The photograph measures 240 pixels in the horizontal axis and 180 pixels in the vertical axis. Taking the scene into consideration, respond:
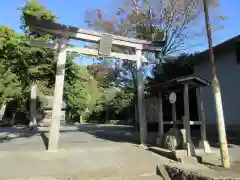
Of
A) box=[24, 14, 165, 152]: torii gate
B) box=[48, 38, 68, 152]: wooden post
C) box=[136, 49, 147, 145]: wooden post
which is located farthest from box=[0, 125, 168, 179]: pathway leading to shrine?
box=[136, 49, 147, 145]: wooden post

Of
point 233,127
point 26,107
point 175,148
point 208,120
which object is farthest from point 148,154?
point 26,107

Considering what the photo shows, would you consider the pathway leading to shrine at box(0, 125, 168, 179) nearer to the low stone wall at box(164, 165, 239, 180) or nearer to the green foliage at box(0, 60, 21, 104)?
the low stone wall at box(164, 165, 239, 180)

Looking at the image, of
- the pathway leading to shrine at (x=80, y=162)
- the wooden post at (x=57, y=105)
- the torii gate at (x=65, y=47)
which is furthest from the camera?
the torii gate at (x=65, y=47)

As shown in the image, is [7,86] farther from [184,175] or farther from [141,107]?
[184,175]

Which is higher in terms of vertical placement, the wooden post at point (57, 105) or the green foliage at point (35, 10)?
the green foliage at point (35, 10)

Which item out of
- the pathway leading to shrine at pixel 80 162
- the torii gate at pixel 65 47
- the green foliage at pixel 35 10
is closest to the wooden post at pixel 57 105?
the torii gate at pixel 65 47

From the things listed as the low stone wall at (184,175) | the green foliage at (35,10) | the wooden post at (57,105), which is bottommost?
the low stone wall at (184,175)

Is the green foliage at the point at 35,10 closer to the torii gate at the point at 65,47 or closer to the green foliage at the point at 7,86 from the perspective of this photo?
the green foliage at the point at 7,86

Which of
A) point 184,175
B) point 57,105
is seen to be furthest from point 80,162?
point 184,175

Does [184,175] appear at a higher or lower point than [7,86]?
lower

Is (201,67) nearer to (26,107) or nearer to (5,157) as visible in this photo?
(5,157)

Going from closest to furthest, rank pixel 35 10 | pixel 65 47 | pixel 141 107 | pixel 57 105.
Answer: pixel 57 105, pixel 65 47, pixel 141 107, pixel 35 10

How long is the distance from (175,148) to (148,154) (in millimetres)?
1028

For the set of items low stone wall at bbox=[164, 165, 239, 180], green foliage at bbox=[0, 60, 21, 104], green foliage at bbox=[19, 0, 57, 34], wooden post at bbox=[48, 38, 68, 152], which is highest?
green foliage at bbox=[19, 0, 57, 34]
